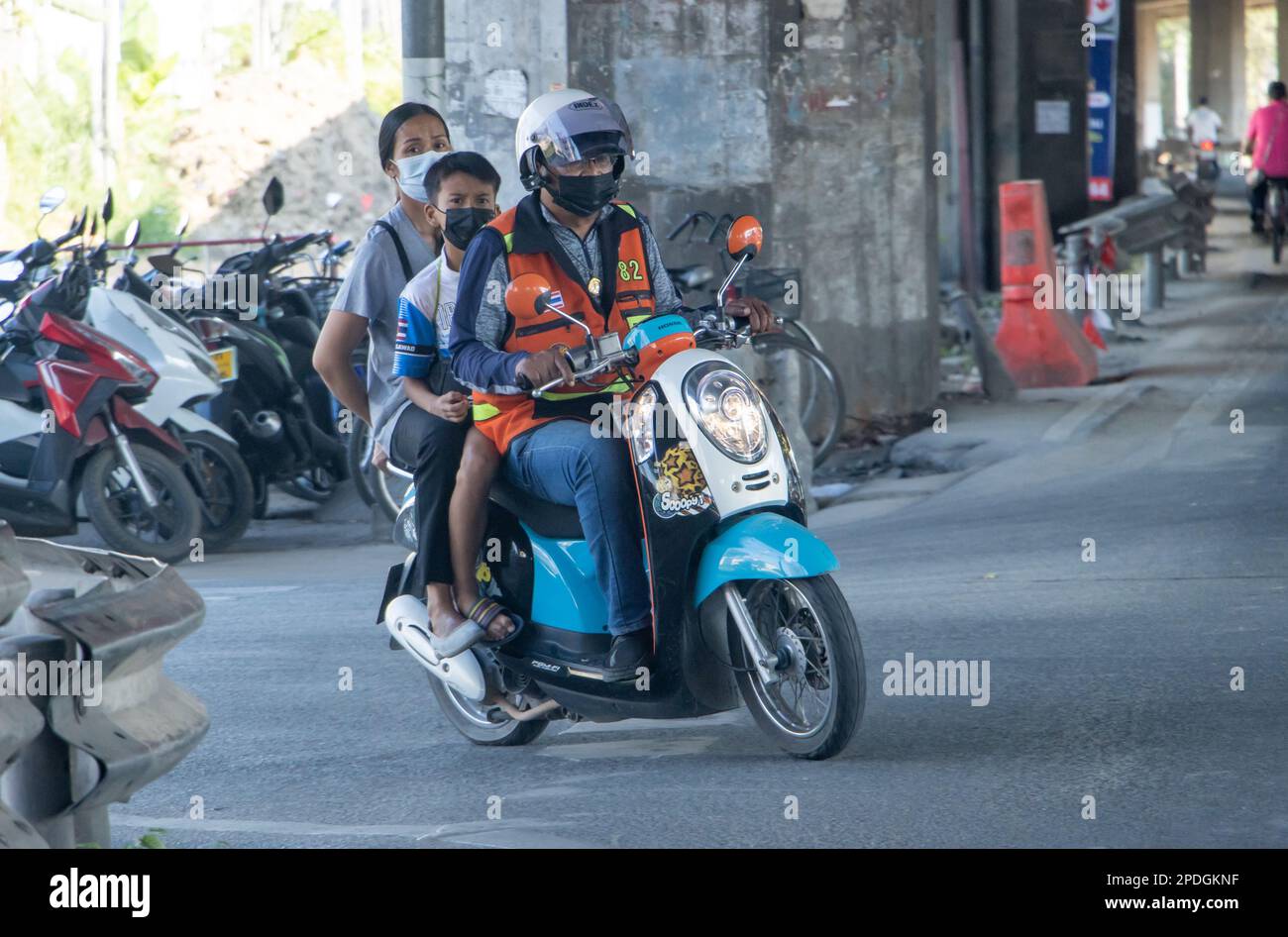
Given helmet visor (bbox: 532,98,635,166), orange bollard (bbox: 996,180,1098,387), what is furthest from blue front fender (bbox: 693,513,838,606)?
orange bollard (bbox: 996,180,1098,387)

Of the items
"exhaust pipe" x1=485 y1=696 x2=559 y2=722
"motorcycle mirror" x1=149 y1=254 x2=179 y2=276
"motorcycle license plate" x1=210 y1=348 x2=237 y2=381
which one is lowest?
"exhaust pipe" x1=485 y1=696 x2=559 y2=722

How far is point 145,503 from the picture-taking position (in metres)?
9.73

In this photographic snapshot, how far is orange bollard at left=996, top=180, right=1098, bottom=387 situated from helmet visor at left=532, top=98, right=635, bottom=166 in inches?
345

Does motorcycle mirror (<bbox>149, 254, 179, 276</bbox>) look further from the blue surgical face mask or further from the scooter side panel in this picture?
the scooter side panel

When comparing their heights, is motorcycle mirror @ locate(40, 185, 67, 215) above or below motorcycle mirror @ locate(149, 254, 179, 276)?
above

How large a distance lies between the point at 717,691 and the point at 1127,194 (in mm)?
21652

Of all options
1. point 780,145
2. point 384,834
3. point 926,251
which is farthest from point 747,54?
point 384,834

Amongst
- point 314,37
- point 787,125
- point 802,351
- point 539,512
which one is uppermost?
point 314,37

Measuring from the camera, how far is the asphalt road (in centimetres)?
466

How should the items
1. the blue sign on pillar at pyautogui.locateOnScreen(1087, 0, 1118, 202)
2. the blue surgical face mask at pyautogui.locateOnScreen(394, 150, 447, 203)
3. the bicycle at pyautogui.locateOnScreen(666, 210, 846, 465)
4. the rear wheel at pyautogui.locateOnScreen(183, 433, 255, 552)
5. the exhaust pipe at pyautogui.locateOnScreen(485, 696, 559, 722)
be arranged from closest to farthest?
the exhaust pipe at pyautogui.locateOnScreen(485, 696, 559, 722), the blue surgical face mask at pyautogui.locateOnScreen(394, 150, 447, 203), the rear wheel at pyautogui.locateOnScreen(183, 433, 255, 552), the bicycle at pyautogui.locateOnScreen(666, 210, 846, 465), the blue sign on pillar at pyautogui.locateOnScreen(1087, 0, 1118, 202)

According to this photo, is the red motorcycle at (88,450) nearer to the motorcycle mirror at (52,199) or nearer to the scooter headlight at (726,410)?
the motorcycle mirror at (52,199)

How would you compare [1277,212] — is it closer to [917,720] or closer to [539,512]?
[917,720]

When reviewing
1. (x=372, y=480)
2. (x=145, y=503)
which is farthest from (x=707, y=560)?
(x=372, y=480)

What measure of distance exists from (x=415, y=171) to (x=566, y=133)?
1.28 m
